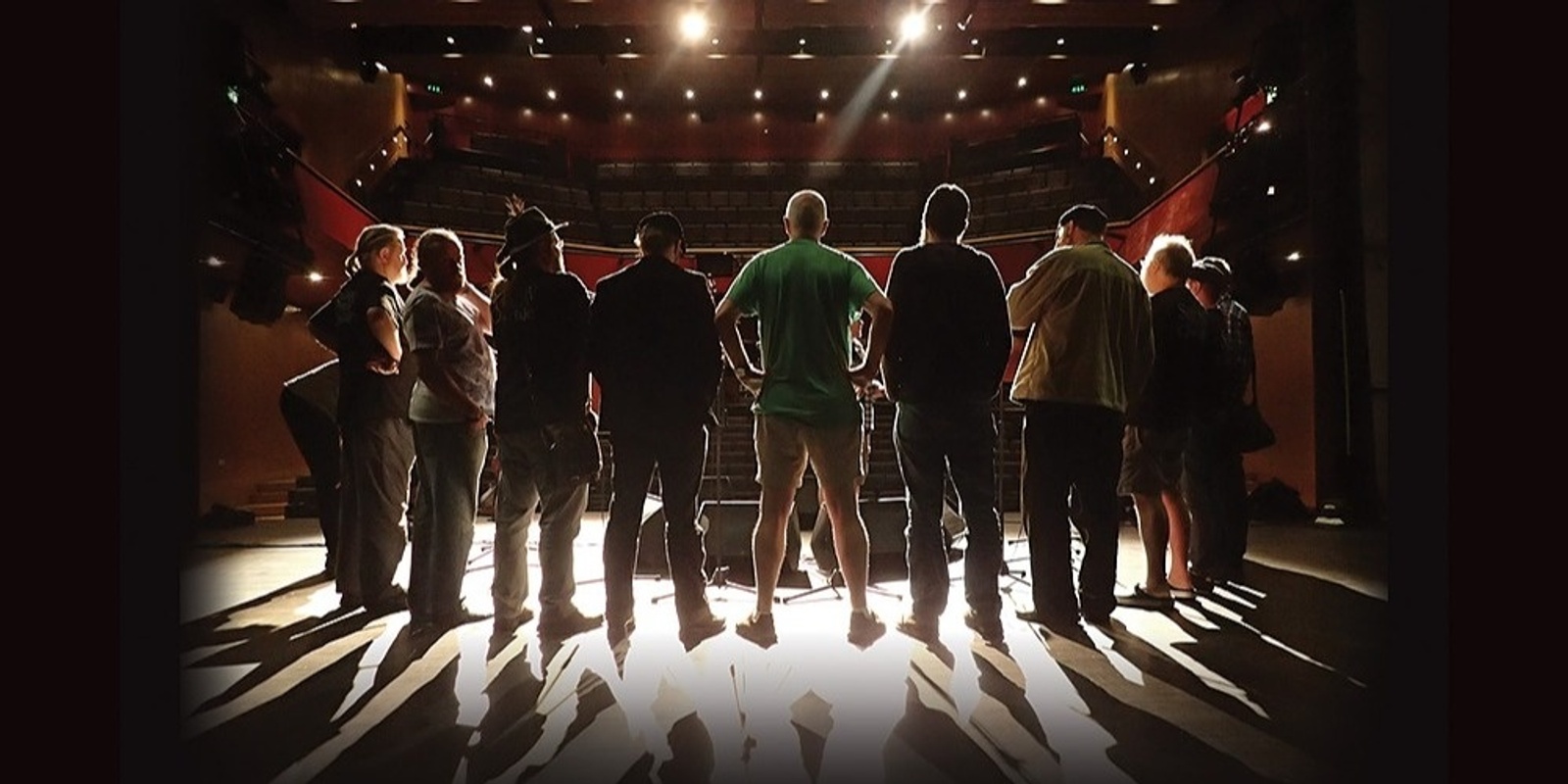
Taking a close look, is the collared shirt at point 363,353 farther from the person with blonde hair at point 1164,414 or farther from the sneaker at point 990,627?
the person with blonde hair at point 1164,414

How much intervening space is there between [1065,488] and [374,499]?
8.95ft

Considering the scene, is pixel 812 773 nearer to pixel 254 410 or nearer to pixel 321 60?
pixel 254 410

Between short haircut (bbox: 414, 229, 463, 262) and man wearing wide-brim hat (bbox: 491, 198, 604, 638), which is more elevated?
short haircut (bbox: 414, 229, 463, 262)

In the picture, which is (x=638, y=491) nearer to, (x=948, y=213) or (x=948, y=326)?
(x=948, y=326)

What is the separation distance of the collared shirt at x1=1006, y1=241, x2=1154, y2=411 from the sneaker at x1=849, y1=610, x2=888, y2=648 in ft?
3.31

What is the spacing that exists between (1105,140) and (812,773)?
12230 mm

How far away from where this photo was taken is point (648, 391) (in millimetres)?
2434

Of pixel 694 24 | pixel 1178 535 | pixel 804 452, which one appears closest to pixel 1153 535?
pixel 1178 535

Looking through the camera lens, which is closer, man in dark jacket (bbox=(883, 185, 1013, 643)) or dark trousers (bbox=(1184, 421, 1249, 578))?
man in dark jacket (bbox=(883, 185, 1013, 643))

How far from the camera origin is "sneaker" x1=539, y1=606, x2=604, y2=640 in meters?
2.62

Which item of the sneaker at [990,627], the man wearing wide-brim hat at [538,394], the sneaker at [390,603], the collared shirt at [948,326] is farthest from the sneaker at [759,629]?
the sneaker at [390,603]

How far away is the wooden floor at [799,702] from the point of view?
A: 175 centimetres

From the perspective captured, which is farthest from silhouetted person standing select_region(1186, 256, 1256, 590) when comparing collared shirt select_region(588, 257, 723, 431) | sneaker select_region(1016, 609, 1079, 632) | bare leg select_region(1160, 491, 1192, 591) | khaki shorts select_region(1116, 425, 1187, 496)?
collared shirt select_region(588, 257, 723, 431)

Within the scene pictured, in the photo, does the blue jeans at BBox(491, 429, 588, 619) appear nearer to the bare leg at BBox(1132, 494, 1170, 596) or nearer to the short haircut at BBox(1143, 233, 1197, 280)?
the bare leg at BBox(1132, 494, 1170, 596)
